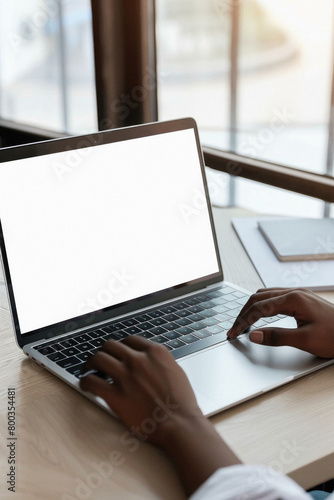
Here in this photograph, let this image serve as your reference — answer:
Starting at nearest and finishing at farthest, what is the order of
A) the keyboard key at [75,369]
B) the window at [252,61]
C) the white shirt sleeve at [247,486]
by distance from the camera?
1. the white shirt sleeve at [247,486]
2. the keyboard key at [75,369]
3. the window at [252,61]

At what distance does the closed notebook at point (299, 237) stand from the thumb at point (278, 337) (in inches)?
14.4

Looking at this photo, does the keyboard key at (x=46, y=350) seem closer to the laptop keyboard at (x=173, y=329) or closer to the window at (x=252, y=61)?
the laptop keyboard at (x=173, y=329)

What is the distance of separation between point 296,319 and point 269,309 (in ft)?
0.14

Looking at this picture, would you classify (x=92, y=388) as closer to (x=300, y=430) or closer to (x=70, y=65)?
(x=300, y=430)

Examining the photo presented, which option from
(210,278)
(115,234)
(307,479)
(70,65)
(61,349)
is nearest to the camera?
(307,479)

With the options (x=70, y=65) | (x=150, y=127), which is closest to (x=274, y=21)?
(x=70, y=65)

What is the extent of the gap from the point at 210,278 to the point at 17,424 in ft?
1.46

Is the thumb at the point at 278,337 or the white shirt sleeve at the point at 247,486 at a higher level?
the white shirt sleeve at the point at 247,486

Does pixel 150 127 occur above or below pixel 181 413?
above

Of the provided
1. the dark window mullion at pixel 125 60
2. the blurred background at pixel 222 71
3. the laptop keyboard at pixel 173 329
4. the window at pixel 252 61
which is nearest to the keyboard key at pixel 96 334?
the laptop keyboard at pixel 173 329

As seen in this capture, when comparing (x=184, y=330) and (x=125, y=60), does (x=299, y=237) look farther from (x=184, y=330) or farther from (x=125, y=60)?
(x=125, y=60)

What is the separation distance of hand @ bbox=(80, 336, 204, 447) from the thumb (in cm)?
16

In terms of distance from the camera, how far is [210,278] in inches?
40.6

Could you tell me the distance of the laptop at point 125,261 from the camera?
81 cm
